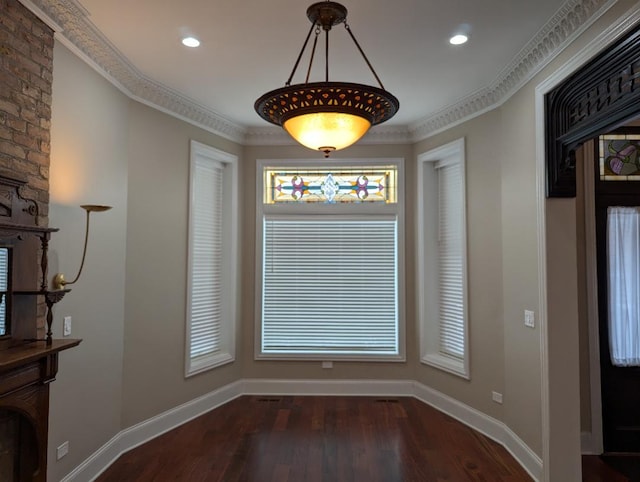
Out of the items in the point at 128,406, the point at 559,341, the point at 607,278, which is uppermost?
the point at 607,278

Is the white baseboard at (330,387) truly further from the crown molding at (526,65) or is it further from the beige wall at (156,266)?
the crown molding at (526,65)

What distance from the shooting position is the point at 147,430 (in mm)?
3777

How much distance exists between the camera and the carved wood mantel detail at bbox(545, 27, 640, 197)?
2203 millimetres

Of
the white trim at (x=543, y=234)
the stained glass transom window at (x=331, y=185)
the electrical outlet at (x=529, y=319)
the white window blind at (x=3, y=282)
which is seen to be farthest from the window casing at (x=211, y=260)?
the white trim at (x=543, y=234)

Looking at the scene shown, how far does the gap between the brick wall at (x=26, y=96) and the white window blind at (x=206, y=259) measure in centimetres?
185

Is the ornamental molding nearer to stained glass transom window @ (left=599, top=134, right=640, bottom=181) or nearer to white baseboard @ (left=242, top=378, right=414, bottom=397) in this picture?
stained glass transom window @ (left=599, top=134, right=640, bottom=181)

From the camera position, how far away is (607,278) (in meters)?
3.63

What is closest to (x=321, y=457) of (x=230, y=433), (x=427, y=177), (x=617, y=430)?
(x=230, y=433)

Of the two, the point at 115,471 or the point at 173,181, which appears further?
the point at 173,181

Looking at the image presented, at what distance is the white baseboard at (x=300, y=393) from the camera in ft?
10.5

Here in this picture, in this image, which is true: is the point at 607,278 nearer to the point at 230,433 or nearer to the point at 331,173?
the point at 331,173

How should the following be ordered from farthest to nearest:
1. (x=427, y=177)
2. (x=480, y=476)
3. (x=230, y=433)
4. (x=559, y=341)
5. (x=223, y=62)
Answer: (x=427, y=177) < (x=230, y=433) < (x=223, y=62) < (x=480, y=476) < (x=559, y=341)

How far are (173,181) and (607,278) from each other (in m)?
4.14

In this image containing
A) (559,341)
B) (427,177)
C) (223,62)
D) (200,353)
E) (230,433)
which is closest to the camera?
(559,341)
